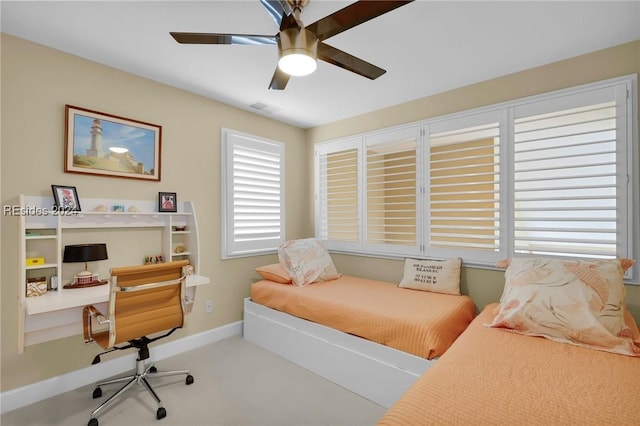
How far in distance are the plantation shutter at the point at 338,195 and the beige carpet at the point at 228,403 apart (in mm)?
1691

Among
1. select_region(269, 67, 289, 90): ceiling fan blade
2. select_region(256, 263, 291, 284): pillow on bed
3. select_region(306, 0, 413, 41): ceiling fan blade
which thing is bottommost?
select_region(256, 263, 291, 284): pillow on bed

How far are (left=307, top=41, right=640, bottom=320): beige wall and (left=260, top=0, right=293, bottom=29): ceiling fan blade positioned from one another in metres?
1.98

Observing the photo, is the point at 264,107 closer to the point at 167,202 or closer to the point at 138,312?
the point at 167,202

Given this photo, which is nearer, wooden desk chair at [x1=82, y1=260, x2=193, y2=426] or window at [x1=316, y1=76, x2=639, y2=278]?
wooden desk chair at [x1=82, y1=260, x2=193, y2=426]

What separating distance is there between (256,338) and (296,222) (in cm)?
159

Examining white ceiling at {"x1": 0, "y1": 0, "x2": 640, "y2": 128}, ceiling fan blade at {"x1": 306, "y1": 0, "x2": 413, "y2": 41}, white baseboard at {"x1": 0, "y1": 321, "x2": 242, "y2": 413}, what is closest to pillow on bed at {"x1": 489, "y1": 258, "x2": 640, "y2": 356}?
white ceiling at {"x1": 0, "y1": 0, "x2": 640, "y2": 128}

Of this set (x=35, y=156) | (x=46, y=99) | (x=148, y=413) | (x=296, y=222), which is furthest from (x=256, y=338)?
(x=46, y=99)

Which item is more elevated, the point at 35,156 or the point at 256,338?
the point at 35,156

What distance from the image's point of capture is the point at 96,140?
2398mm

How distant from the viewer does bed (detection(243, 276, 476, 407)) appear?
2.02 m

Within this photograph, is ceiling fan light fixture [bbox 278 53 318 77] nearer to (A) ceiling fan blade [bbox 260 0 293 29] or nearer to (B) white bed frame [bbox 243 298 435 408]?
(A) ceiling fan blade [bbox 260 0 293 29]

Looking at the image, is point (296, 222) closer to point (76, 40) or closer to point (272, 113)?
point (272, 113)

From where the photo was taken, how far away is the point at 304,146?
427 centimetres

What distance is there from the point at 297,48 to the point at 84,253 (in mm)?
2075
